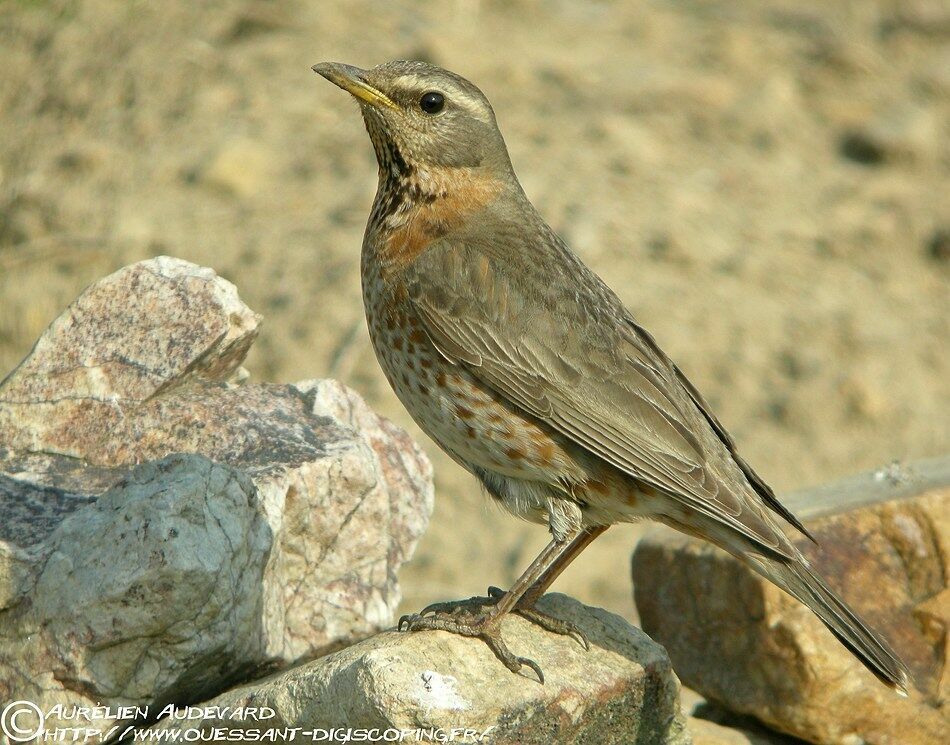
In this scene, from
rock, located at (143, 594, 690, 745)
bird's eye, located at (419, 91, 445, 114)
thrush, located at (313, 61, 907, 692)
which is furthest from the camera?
bird's eye, located at (419, 91, 445, 114)

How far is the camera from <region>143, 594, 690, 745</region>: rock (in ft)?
15.8

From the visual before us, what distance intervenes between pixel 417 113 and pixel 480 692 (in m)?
2.63

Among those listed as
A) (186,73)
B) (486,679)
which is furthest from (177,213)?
(486,679)

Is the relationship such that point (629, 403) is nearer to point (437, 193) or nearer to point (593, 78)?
point (437, 193)

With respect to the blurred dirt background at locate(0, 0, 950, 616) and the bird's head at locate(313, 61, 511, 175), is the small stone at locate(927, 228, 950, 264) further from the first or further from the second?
the bird's head at locate(313, 61, 511, 175)

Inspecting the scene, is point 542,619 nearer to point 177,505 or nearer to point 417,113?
point 177,505

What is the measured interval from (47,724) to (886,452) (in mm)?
6565

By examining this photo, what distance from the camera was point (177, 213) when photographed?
34.7 feet

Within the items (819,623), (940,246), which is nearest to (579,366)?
(819,623)

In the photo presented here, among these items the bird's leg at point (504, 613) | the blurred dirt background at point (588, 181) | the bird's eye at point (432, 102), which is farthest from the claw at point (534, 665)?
the blurred dirt background at point (588, 181)

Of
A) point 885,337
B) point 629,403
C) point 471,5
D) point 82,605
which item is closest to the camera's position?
point 82,605

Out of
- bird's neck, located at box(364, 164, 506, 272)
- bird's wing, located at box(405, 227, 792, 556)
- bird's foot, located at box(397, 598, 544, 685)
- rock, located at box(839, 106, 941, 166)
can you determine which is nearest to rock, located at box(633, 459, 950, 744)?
bird's wing, located at box(405, 227, 792, 556)

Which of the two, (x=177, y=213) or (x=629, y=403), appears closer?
(x=629, y=403)

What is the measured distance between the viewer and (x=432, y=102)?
20.4 ft
